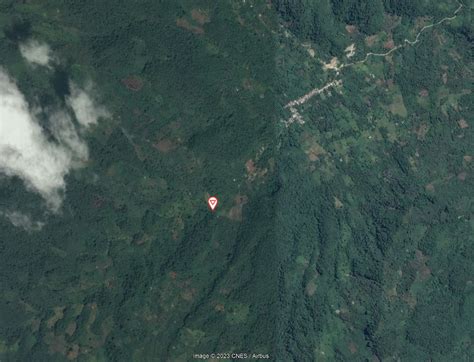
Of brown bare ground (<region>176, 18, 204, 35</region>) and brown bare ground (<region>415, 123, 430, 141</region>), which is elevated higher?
brown bare ground (<region>176, 18, 204, 35</region>)

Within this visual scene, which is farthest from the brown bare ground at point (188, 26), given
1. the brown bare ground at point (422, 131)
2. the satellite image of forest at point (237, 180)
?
the brown bare ground at point (422, 131)

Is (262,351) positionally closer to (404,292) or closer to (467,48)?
(404,292)

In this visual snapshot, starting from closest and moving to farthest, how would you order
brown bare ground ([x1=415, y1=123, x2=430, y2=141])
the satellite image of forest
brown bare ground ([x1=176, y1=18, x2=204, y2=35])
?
the satellite image of forest, brown bare ground ([x1=176, y1=18, x2=204, y2=35]), brown bare ground ([x1=415, y1=123, x2=430, y2=141])

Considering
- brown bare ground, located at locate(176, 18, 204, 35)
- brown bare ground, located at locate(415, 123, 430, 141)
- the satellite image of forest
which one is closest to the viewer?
the satellite image of forest

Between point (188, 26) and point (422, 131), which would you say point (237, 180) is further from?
point (422, 131)

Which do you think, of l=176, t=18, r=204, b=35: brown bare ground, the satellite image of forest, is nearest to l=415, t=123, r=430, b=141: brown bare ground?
the satellite image of forest

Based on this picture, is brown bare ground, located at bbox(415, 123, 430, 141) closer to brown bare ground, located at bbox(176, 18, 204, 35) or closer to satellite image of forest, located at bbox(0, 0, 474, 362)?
satellite image of forest, located at bbox(0, 0, 474, 362)

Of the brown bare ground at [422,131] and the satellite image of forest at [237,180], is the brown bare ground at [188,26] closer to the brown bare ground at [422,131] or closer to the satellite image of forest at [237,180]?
the satellite image of forest at [237,180]

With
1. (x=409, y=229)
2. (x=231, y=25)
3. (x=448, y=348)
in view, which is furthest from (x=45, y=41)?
(x=448, y=348)

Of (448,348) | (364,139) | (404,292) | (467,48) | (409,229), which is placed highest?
(467,48)
